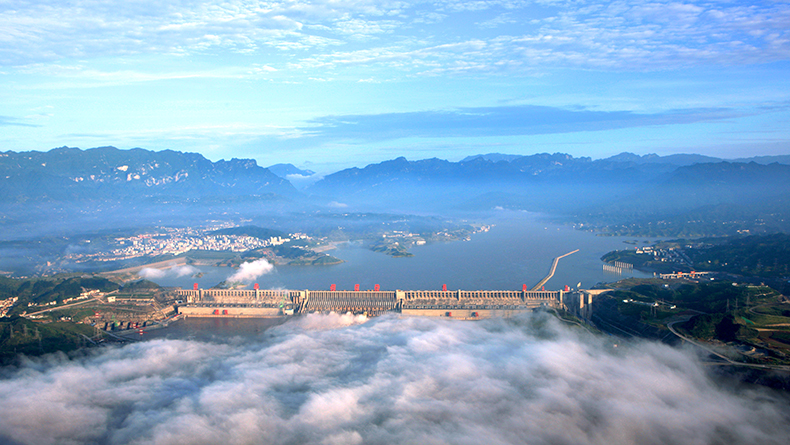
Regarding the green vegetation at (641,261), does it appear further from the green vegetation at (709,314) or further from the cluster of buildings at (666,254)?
the green vegetation at (709,314)

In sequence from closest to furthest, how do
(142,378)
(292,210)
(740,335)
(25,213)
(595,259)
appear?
1. (142,378)
2. (740,335)
3. (595,259)
4. (25,213)
5. (292,210)

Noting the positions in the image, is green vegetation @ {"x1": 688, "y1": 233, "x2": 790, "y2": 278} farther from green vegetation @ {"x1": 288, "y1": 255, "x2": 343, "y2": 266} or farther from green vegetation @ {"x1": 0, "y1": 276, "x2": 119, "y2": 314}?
green vegetation @ {"x1": 0, "y1": 276, "x2": 119, "y2": 314}

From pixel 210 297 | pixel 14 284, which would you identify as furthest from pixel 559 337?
pixel 14 284

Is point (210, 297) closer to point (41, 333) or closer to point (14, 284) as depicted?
point (41, 333)

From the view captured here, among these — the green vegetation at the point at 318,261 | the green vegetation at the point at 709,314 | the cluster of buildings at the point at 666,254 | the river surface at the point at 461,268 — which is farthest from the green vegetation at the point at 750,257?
the green vegetation at the point at 318,261

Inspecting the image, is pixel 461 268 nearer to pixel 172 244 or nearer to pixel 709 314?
pixel 709 314

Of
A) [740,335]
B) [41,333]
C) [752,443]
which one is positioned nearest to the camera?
[752,443]

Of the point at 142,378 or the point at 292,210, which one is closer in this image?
the point at 142,378
